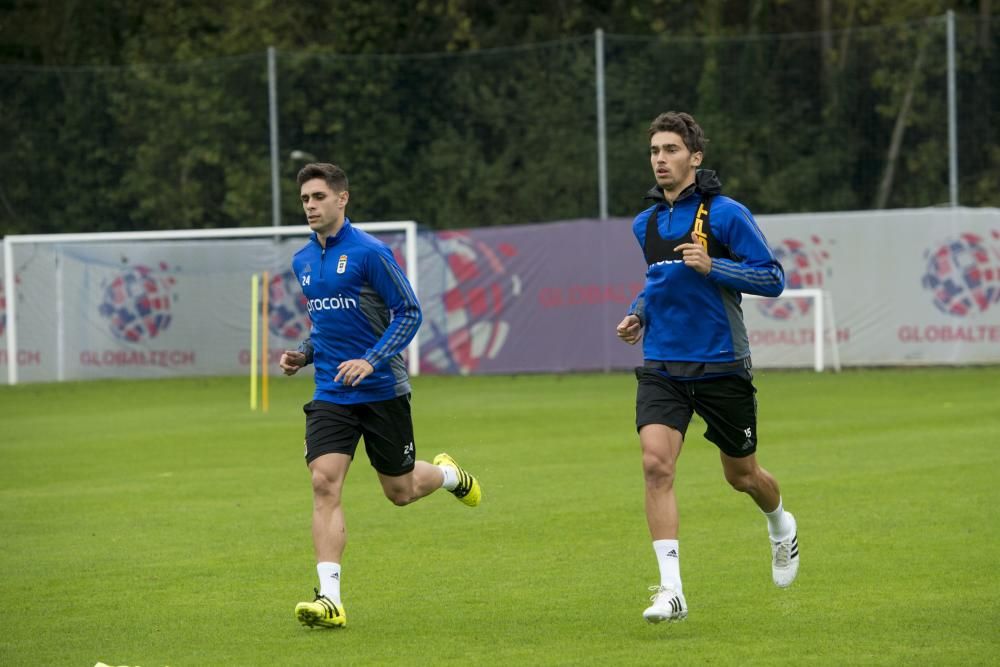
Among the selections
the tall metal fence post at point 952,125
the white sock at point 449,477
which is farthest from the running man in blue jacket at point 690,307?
the tall metal fence post at point 952,125

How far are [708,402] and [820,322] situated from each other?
61.1ft

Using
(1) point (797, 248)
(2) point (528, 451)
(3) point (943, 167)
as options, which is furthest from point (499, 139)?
(2) point (528, 451)

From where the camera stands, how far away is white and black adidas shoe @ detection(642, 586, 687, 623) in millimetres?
7262

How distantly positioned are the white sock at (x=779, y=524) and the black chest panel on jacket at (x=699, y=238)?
133cm

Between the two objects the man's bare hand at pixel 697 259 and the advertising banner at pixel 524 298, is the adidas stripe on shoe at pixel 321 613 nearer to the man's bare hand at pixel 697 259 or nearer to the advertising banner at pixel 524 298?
the man's bare hand at pixel 697 259

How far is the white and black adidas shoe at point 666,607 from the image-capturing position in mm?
7262

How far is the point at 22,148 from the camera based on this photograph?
29.9 metres

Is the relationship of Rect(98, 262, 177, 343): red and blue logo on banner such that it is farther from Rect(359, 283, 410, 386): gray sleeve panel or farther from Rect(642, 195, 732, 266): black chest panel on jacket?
Rect(642, 195, 732, 266): black chest panel on jacket

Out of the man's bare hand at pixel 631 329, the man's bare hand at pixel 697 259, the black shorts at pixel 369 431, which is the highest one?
the man's bare hand at pixel 697 259

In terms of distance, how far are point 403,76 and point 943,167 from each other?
8819 mm

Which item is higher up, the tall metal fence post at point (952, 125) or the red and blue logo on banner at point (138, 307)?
the tall metal fence post at point (952, 125)

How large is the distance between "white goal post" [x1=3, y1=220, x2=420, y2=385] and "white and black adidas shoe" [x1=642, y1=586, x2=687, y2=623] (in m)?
20.4

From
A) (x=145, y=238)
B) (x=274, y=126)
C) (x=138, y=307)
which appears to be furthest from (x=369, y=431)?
→ (x=145, y=238)

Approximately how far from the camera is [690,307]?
7863 millimetres
